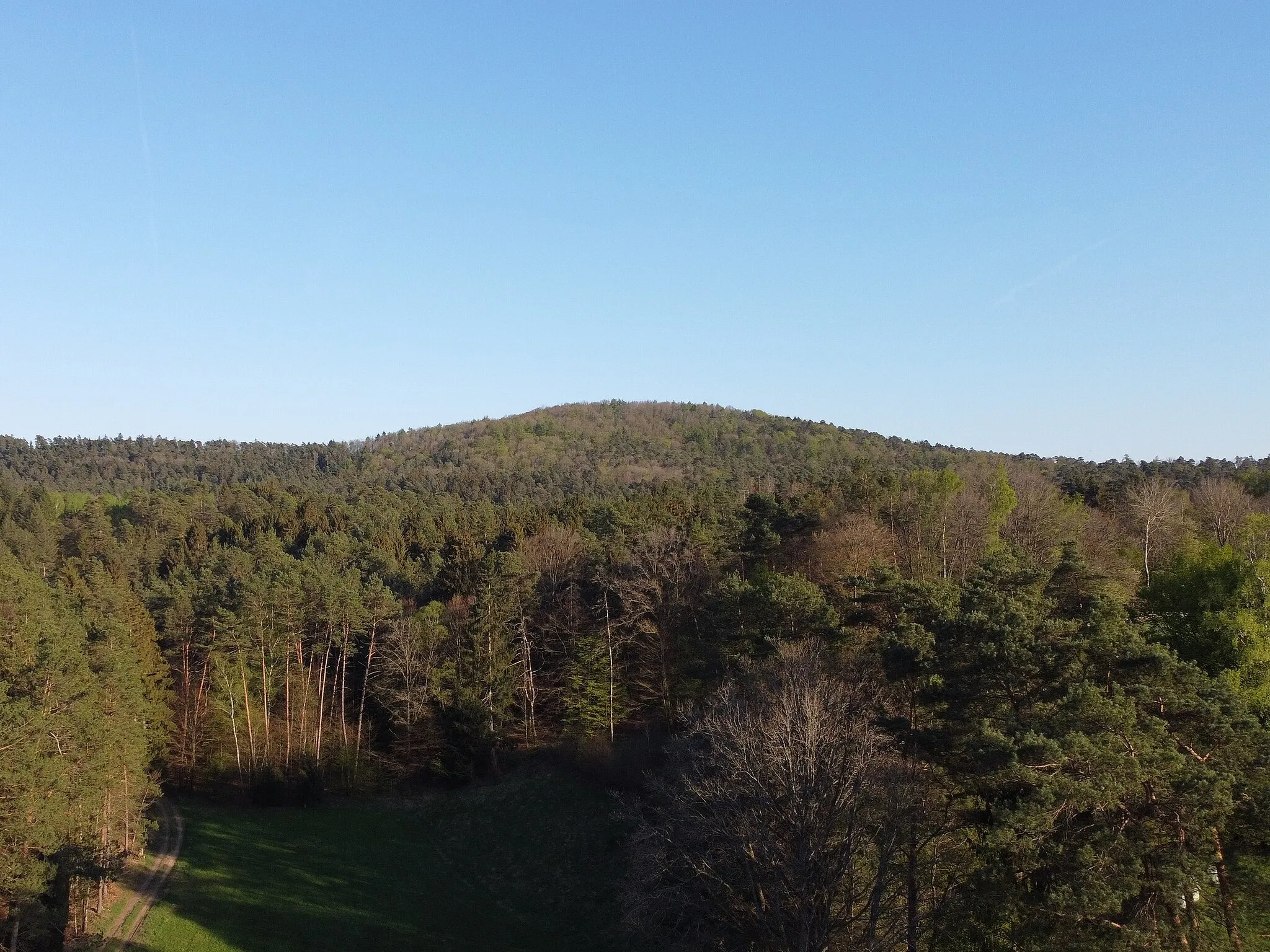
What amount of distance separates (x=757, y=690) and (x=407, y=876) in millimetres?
19789

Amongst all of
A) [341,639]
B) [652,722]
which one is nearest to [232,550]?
[341,639]

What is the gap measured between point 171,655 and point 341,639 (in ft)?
32.1

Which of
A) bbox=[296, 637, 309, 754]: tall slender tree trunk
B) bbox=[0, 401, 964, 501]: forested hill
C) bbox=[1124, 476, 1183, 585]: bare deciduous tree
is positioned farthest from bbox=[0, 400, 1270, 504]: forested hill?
bbox=[296, 637, 309, 754]: tall slender tree trunk

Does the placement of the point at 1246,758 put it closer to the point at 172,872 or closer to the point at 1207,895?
the point at 1207,895

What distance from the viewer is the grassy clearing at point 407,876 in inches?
1105

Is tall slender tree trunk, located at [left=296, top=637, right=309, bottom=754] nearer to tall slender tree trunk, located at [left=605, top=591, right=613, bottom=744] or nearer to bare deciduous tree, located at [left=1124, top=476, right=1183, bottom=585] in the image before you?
tall slender tree trunk, located at [left=605, top=591, right=613, bottom=744]

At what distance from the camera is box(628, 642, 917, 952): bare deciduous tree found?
17219 millimetres

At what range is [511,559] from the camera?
156 ft

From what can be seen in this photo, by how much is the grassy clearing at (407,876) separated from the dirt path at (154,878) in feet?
1.59

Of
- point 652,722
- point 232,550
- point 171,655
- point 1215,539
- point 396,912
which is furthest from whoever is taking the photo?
point 232,550

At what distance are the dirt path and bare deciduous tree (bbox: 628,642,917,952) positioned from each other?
18.9 meters

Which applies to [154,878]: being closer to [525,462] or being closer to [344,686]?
[344,686]

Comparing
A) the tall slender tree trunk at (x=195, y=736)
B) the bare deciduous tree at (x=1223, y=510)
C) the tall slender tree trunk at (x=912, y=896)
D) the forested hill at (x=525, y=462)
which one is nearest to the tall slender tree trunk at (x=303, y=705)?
the tall slender tree trunk at (x=195, y=736)

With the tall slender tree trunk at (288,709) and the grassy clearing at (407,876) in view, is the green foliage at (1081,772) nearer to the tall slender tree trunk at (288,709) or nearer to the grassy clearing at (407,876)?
the grassy clearing at (407,876)
